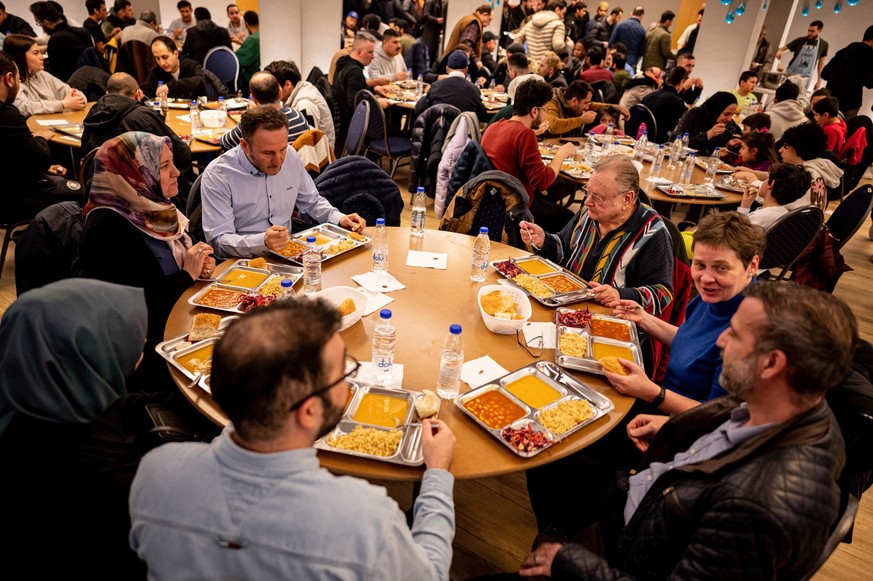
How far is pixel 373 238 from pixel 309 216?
0.82 metres

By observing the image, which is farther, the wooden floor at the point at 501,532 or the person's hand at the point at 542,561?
the wooden floor at the point at 501,532

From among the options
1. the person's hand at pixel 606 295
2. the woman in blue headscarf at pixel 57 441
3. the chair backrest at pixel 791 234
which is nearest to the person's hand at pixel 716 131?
the chair backrest at pixel 791 234

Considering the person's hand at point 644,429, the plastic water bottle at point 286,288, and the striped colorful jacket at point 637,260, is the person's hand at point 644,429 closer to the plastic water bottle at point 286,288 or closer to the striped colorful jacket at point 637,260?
the striped colorful jacket at point 637,260

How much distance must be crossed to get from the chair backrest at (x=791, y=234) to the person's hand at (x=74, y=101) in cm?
632

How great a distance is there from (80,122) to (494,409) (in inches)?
202

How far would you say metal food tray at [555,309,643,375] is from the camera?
217 centimetres

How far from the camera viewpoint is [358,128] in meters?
5.53

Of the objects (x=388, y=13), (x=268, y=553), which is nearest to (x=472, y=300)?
(x=268, y=553)

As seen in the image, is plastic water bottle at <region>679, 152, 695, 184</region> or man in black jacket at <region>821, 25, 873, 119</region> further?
man in black jacket at <region>821, 25, 873, 119</region>

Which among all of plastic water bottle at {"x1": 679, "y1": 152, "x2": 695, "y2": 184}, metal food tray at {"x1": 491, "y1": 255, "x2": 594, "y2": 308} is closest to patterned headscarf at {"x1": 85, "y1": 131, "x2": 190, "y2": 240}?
metal food tray at {"x1": 491, "y1": 255, "x2": 594, "y2": 308}

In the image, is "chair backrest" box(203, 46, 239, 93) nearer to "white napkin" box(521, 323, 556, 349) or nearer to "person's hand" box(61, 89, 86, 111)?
"person's hand" box(61, 89, 86, 111)

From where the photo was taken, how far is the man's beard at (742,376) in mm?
1479

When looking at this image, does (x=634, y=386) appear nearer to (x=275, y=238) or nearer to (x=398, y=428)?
(x=398, y=428)

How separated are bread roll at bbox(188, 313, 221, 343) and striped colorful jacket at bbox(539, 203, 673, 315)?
1975mm
